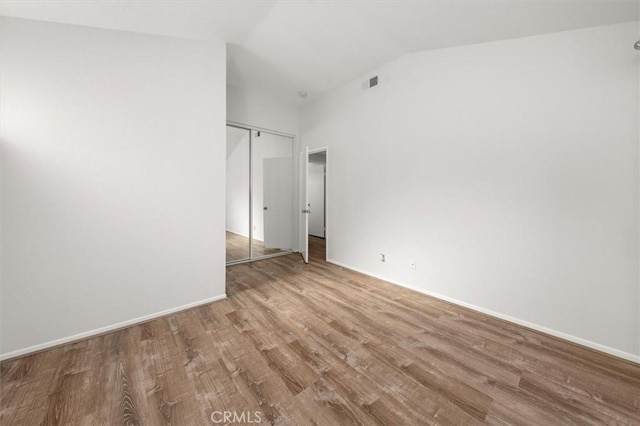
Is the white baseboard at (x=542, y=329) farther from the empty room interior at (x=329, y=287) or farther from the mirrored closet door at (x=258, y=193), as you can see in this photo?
the mirrored closet door at (x=258, y=193)

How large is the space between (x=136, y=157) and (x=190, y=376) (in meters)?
2.02

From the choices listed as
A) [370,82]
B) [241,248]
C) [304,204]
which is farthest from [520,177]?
[241,248]

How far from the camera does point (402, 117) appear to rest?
333cm

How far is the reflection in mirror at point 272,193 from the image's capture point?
471 cm

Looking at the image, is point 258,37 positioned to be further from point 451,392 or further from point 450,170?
point 451,392

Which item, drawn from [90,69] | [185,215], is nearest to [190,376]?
[185,215]

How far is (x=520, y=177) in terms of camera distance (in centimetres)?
239

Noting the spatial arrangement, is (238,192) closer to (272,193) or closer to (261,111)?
(272,193)

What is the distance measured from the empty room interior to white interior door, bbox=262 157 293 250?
6.11 feet

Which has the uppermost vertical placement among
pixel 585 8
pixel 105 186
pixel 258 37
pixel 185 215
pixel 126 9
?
pixel 258 37

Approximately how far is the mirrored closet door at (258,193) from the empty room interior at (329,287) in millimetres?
1506

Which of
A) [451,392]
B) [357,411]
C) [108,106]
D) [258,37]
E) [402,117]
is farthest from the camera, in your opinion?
[402,117]

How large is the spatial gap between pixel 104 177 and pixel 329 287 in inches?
108

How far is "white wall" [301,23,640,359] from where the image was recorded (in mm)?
1970
